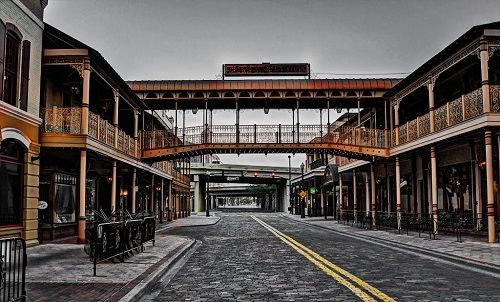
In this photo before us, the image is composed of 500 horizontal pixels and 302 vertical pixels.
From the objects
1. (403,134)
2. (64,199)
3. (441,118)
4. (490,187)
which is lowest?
(64,199)

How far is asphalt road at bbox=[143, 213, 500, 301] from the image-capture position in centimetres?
846

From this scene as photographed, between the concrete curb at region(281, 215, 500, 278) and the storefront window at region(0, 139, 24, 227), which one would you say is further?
the storefront window at region(0, 139, 24, 227)

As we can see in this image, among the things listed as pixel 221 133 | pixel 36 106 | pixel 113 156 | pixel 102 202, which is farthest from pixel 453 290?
pixel 102 202

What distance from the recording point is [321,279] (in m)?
10.2

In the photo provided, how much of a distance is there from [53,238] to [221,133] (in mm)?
10420

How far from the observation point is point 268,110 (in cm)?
2778

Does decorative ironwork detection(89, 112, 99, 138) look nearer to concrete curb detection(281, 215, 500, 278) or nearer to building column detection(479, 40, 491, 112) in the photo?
concrete curb detection(281, 215, 500, 278)

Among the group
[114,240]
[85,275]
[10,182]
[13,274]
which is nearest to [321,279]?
[85,275]

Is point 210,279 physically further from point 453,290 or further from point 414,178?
point 414,178

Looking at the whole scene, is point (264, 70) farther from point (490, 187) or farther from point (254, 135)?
point (490, 187)

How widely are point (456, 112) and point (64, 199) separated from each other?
16.7m

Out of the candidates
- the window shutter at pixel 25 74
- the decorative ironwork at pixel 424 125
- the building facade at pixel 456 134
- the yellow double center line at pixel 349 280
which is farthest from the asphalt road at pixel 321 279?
the decorative ironwork at pixel 424 125

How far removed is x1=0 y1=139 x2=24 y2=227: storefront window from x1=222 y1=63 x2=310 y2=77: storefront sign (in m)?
14.9

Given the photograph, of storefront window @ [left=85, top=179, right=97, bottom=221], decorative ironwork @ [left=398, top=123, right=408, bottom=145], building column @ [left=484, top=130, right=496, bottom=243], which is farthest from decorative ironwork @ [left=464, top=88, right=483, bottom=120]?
storefront window @ [left=85, top=179, right=97, bottom=221]
